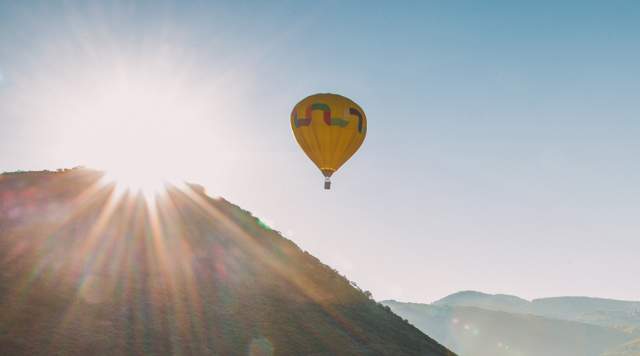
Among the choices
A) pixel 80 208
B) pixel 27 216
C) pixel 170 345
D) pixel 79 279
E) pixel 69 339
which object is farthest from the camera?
pixel 80 208

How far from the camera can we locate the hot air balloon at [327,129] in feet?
158

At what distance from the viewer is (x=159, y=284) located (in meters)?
37.6

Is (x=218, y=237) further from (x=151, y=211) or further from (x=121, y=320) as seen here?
(x=121, y=320)

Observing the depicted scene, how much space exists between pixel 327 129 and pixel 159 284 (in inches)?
745

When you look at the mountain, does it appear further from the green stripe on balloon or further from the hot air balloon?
the green stripe on balloon

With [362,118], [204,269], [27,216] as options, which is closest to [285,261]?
[204,269]

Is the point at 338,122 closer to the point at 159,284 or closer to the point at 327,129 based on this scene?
the point at 327,129

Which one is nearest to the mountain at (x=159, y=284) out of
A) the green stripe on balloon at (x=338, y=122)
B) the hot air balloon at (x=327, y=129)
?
the hot air balloon at (x=327, y=129)

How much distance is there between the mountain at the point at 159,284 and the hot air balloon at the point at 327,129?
32.6ft

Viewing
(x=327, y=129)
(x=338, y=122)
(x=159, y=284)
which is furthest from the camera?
(x=338, y=122)

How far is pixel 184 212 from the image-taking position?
52.9m

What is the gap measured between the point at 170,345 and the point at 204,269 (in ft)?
41.9

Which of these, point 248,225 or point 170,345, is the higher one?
point 248,225

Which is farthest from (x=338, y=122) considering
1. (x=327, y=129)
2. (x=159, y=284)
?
(x=159, y=284)
